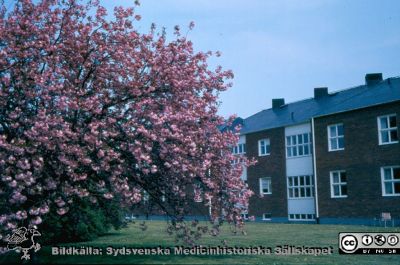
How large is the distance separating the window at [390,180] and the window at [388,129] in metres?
1.82

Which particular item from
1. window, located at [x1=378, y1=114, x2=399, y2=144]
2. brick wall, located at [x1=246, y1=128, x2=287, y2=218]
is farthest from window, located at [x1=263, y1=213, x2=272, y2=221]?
window, located at [x1=378, y1=114, x2=399, y2=144]

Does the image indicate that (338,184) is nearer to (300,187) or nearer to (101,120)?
(300,187)

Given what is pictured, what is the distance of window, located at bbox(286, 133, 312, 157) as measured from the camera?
37.7 m

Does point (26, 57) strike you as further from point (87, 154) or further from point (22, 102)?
point (87, 154)

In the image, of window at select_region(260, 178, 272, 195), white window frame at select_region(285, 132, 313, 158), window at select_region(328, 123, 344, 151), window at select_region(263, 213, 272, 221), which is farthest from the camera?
window at select_region(260, 178, 272, 195)

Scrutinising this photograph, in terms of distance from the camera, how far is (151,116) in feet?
39.9

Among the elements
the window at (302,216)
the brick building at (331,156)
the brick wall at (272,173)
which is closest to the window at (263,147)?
the brick building at (331,156)

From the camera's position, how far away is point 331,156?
35.0 metres

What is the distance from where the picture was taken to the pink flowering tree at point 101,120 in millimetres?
11680

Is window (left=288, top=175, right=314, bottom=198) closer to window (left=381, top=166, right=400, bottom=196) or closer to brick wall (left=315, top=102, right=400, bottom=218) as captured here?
brick wall (left=315, top=102, right=400, bottom=218)

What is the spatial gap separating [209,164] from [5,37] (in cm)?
656

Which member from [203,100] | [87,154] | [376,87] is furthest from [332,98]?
[87,154]

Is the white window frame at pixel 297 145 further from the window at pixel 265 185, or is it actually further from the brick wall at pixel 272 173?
the window at pixel 265 185

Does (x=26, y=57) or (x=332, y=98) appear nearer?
(x=26, y=57)
